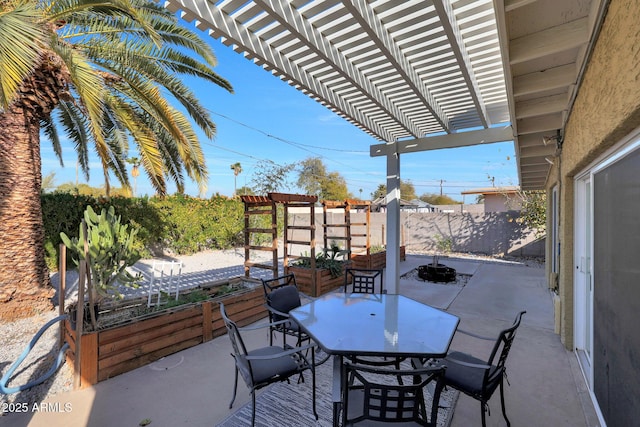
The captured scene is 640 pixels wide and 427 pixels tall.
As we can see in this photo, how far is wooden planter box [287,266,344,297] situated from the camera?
5.72 meters

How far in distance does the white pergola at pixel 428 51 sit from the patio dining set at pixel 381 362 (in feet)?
6.64

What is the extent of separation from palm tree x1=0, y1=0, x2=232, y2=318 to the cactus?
147 cm

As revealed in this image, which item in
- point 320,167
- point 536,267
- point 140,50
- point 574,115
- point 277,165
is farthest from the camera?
point 320,167

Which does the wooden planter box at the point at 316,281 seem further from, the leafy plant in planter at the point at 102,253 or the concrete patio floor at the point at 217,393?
the leafy plant in planter at the point at 102,253

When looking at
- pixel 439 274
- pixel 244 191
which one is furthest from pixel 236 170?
pixel 439 274

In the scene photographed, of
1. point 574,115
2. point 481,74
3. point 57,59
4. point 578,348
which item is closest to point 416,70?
point 481,74

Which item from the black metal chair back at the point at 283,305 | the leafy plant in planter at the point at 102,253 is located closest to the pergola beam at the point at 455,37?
the black metal chair back at the point at 283,305

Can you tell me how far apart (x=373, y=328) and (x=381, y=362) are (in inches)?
11.2

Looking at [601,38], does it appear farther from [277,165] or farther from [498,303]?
Result: [277,165]

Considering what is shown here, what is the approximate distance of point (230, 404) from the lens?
240 centimetres

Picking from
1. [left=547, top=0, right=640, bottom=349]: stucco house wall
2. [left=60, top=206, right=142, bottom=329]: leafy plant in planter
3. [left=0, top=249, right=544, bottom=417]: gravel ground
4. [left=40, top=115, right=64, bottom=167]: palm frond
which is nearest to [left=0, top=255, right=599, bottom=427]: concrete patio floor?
[left=0, top=249, right=544, bottom=417]: gravel ground

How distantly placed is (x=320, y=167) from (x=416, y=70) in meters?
27.5

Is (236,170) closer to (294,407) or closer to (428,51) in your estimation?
(428,51)

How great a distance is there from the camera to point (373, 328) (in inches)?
92.7
